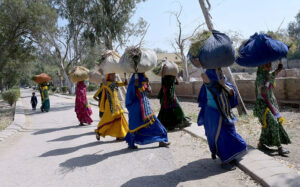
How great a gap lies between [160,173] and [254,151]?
1667 millimetres

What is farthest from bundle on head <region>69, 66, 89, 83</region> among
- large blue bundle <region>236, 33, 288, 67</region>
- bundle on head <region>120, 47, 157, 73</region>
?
large blue bundle <region>236, 33, 288, 67</region>

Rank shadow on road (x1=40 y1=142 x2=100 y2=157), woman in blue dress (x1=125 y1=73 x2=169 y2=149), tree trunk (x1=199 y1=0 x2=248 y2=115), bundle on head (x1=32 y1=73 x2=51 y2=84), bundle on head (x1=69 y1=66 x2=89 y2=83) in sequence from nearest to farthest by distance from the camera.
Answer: woman in blue dress (x1=125 y1=73 x2=169 y2=149) < shadow on road (x1=40 y1=142 x2=100 y2=157) < tree trunk (x1=199 y1=0 x2=248 y2=115) < bundle on head (x1=69 y1=66 x2=89 y2=83) < bundle on head (x1=32 y1=73 x2=51 y2=84)

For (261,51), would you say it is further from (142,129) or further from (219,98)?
(142,129)

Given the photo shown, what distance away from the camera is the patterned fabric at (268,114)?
4.66 metres

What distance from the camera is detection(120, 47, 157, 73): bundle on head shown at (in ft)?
18.0

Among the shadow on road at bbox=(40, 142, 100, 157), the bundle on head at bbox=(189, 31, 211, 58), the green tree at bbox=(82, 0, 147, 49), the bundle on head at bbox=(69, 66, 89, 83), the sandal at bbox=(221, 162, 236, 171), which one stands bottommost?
the shadow on road at bbox=(40, 142, 100, 157)

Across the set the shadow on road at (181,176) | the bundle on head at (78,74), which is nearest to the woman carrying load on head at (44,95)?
the bundle on head at (78,74)

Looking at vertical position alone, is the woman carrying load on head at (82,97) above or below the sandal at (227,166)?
above

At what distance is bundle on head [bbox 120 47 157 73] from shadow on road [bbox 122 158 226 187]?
2.18m

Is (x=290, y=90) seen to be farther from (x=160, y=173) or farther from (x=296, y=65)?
(x=296, y=65)

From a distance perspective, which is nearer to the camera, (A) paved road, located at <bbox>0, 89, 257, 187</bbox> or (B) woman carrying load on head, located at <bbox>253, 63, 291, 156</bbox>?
(A) paved road, located at <bbox>0, 89, 257, 187</bbox>

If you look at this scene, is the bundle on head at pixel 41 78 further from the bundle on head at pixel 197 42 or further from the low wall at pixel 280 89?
the bundle on head at pixel 197 42

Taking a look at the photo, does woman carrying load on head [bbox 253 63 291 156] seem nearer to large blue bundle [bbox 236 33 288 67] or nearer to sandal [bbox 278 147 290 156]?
sandal [bbox 278 147 290 156]

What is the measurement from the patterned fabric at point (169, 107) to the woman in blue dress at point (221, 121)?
3.22m
